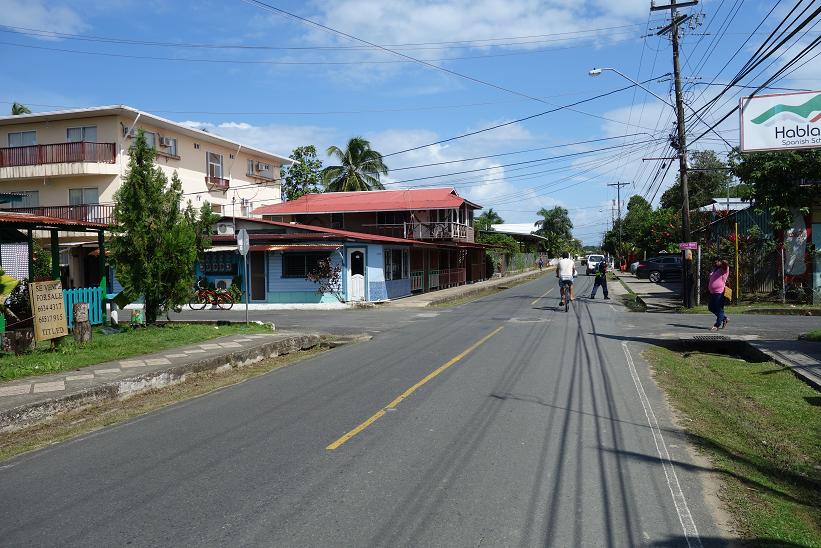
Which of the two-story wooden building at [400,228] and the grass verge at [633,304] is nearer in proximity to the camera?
the grass verge at [633,304]

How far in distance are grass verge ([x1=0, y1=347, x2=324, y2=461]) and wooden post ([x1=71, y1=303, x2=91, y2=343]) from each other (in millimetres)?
2844

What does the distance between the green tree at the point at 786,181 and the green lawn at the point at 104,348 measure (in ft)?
→ 55.2

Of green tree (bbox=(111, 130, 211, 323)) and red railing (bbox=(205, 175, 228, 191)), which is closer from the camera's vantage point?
green tree (bbox=(111, 130, 211, 323))

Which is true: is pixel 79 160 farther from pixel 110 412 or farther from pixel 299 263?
pixel 110 412

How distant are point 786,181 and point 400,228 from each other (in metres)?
23.0

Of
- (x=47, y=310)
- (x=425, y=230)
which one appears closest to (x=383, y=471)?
(x=47, y=310)

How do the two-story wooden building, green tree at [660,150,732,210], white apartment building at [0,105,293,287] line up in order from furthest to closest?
green tree at [660,150,732,210] → white apartment building at [0,105,293,287] → the two-story wooden building

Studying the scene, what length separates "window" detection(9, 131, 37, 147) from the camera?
34719 millimetres

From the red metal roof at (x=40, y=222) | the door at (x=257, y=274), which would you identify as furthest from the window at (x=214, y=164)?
the red metal roof at (x=40, y=222)

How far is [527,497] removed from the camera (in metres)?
4.96

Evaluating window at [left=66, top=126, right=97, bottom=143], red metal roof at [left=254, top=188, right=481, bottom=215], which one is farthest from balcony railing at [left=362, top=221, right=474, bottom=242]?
window at [left=66, top=126, right=97, bottom=143]

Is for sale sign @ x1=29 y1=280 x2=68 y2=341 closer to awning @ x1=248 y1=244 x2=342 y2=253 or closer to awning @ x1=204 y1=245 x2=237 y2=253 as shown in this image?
awning @ x1=248 y1=244 x2=342 y2=253

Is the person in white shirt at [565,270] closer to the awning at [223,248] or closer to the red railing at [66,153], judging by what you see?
the awning at [223,248]

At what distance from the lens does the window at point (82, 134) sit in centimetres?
3356
